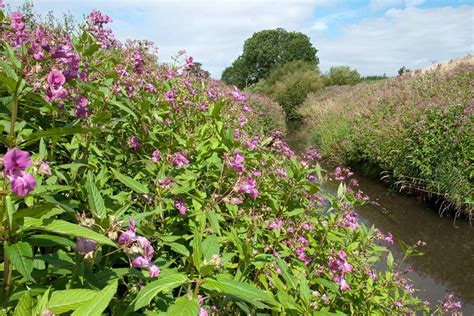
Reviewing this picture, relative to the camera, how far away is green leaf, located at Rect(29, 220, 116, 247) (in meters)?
0.86

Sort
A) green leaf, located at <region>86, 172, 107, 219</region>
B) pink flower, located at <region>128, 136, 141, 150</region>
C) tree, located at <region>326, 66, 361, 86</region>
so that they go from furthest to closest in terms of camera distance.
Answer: tree, located at <region>326, 66, 361, 86</region>, pink flower, located at <region>128, 136, 141, 150</region>, green leaf, located at <region>86, 172, 107, 219</region>

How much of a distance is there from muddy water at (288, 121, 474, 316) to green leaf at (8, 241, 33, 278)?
3706 millimetres

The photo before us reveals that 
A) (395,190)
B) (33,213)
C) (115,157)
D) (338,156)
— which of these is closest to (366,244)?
(115,157)

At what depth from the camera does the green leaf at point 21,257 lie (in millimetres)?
898

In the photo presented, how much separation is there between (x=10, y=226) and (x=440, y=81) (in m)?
12.7

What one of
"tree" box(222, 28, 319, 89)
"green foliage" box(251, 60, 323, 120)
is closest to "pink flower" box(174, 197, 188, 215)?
"green foliage" box(251, 60, 323, 120)

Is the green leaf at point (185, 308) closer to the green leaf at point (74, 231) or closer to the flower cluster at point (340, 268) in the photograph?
the green leaf at point (74, 231)

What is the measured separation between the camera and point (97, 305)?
80 centimetres

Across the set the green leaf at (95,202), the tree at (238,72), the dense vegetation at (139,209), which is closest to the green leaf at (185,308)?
the dense vegetation at (139,209)

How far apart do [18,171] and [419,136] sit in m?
9.20

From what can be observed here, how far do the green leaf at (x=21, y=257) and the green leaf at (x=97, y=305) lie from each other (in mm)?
189

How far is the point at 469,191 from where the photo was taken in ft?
24.0

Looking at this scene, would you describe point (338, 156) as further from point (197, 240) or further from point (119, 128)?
point (197, 240)

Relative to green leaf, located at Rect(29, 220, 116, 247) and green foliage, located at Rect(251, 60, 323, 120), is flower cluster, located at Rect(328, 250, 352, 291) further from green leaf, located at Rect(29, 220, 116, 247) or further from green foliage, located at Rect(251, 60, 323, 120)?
green foliage, located at Rect(251, 60, 323, 120)
